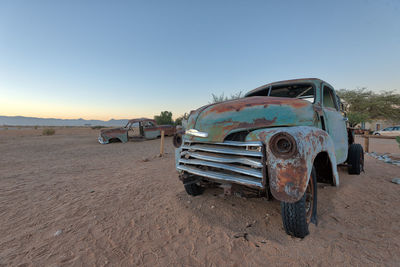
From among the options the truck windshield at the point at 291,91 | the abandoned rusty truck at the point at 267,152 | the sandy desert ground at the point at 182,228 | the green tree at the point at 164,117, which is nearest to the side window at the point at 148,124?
the sandy desert ground at the point at 182,228

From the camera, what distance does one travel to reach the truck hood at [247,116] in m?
2.02

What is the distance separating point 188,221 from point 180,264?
2.23 ft

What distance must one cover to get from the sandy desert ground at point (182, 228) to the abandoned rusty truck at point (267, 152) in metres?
0.32

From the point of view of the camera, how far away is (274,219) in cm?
216

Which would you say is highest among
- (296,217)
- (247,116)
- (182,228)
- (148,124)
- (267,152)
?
(247,116)

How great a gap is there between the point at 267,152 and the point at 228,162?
397mm

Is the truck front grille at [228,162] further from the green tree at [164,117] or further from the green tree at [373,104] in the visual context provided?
the green tree at [373,104]

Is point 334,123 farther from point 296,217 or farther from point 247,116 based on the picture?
point 296,217

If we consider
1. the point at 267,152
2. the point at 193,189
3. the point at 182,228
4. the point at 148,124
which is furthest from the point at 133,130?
the point at 267,152

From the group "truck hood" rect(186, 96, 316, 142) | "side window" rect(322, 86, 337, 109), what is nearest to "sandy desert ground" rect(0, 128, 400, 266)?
"truck hood" rect(186, 96, 316, 142)

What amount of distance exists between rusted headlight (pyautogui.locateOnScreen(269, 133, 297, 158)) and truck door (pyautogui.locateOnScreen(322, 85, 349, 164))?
150cm

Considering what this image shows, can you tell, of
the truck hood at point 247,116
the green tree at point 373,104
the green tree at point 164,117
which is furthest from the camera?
the green tree at point 164,117

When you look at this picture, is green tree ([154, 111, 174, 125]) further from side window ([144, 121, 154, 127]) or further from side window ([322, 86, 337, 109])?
A: side window ([322, 86, 337, 109])

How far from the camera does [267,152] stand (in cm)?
167
